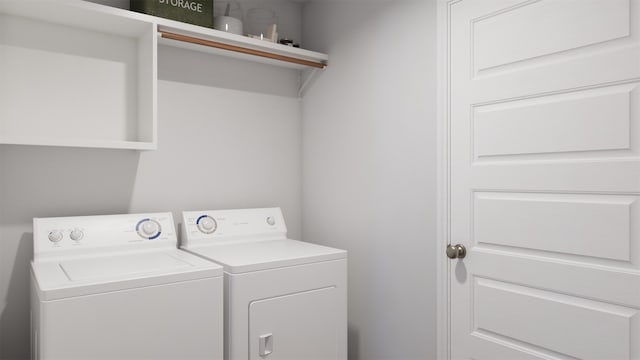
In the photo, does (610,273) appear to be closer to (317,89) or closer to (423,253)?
(423,253)

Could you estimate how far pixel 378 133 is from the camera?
7.24 feet

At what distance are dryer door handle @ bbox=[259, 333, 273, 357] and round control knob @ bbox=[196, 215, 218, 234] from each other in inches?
26.3

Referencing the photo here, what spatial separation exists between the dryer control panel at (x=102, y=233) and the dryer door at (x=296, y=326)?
24.1 inches

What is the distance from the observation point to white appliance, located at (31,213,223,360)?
133cm

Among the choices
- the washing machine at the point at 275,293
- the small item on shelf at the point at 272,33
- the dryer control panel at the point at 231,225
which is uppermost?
the small item on shelf at the point at 272,33

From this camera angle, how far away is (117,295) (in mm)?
1414

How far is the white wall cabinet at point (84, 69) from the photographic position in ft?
5.89

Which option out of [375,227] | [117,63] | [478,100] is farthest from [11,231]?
[478,100]

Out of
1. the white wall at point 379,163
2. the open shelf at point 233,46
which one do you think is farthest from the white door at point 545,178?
the open shelf at point 233,46

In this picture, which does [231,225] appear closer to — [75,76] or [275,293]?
[275,293]

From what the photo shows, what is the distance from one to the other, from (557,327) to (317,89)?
174cm

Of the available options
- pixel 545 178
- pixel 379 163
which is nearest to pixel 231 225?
pixel 379 163

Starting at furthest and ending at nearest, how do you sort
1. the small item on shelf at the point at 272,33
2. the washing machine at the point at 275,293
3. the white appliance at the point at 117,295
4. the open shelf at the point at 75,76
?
the small item on shelf at the point at 272,33 < the open shelf at the point at 75,76 < the washing machine at the point at 275,293 < the white appliance at the point at 117,295

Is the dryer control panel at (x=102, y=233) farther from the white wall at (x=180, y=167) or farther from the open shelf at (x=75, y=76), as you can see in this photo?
the open shelf at (x=75, y=76)
